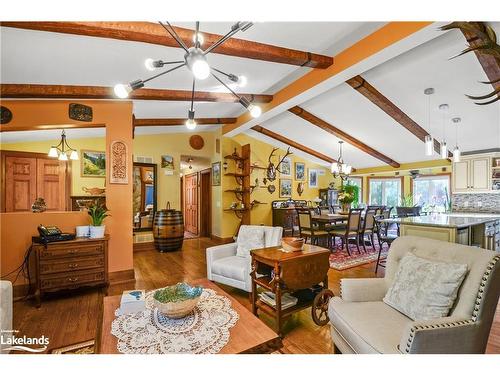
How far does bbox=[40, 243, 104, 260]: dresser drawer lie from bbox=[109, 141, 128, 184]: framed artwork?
912 millimetres

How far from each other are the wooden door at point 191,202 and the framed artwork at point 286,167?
8.58ft

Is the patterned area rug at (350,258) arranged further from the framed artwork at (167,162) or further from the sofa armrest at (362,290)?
the framed artwork at (167,162)

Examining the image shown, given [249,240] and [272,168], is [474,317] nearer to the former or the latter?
[249,240]

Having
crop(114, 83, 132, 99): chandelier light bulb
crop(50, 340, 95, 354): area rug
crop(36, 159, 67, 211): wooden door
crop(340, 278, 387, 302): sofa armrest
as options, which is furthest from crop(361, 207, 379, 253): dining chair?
crop(36, 159, 67, 211): wooden door

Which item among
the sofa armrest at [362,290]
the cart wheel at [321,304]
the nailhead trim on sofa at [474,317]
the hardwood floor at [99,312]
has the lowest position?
the hardwood floor at [99,312]

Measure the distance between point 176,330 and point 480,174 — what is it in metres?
6.71

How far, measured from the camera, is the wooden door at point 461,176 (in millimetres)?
5590

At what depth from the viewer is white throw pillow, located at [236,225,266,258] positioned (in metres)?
3.03

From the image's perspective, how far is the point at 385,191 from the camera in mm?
8852

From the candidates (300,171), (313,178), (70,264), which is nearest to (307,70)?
(70,264)

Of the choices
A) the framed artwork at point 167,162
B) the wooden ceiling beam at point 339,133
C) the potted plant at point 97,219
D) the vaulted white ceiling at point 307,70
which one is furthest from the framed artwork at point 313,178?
the potted plant at point 97,219

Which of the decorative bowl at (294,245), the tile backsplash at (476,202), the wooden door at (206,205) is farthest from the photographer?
the wooden door at (206,205)

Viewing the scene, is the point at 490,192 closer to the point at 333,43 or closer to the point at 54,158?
the point at 333,43

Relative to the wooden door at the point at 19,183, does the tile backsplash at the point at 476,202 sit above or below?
below
